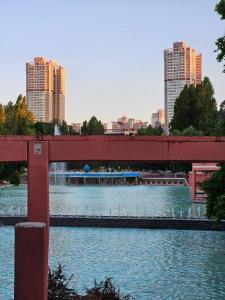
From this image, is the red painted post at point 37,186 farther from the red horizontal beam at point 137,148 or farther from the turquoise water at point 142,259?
the turquoise water at point 142,259


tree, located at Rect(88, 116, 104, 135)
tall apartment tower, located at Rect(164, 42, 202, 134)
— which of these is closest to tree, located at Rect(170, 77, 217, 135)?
tree, located at Rect(88, 116, 104, 135)

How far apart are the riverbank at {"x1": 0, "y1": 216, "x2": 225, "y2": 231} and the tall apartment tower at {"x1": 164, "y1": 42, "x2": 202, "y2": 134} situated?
130m

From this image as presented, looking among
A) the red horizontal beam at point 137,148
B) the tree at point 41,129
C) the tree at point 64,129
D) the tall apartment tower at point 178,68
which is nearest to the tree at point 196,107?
the tree at point 41,129

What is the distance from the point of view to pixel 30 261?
25.8 feet

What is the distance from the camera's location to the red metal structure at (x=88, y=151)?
13.7 meters

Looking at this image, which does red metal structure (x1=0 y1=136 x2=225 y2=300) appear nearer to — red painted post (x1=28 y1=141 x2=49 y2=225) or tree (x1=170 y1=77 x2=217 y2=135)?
red painted post (x1=28 y1=141 x2=49 y2=225)

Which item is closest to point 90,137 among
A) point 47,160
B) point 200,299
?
point 47,160

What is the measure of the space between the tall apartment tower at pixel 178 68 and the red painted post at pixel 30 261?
506 feet

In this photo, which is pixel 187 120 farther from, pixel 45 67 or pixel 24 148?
pixel 45 67

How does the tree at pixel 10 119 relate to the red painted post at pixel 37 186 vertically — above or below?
above

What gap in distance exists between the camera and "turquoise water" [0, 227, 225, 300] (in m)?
17.6

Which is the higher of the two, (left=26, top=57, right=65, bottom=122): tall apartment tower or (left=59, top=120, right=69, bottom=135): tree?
(left=26, top=57, right=65, bottom=122): tall apartment tower

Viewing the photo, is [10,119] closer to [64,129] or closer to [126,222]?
[64,129]

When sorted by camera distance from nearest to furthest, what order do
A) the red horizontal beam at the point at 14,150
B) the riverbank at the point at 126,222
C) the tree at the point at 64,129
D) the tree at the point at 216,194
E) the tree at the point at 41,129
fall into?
1. the red horizontal beam at the point at 14,150
2. the tree at the point at 41,129
3. the tree at the point at 216,194
4. the riverbank at the point at 126,222
5. the tree at the point at 64,129
